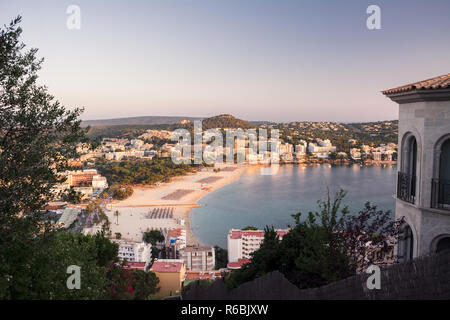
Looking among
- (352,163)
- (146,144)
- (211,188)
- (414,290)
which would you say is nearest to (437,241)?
(414,290)

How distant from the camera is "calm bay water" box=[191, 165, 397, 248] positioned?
82.8 ft

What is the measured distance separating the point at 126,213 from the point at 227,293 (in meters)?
28.3

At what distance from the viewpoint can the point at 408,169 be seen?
11.5 feet

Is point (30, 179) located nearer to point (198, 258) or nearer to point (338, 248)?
point (338, 248)

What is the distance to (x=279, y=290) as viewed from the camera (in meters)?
2.27

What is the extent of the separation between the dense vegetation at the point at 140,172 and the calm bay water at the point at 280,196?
9.29m

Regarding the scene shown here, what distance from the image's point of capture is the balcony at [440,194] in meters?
3.08

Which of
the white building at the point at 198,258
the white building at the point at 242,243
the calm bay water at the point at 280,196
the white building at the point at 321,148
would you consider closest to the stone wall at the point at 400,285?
the white building at the point at 242,243

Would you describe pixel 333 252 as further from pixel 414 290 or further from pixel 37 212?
pixel 37 212

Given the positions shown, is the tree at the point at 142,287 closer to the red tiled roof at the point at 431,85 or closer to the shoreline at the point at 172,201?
the red tiled roof at the point at 431,85

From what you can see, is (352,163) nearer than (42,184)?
No

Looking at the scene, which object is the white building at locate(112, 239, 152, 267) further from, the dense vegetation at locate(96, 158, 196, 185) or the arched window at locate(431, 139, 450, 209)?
the dense vegetation at locate(96, 158, 196, 185)

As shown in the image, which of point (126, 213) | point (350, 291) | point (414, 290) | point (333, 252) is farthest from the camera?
point (126, 213)

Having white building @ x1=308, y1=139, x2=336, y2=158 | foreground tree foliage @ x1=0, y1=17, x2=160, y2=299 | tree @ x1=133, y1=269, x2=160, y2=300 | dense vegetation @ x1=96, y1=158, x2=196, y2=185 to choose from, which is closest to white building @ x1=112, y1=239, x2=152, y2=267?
tree @ x1=133, y1=269, x2=160, y2=300
